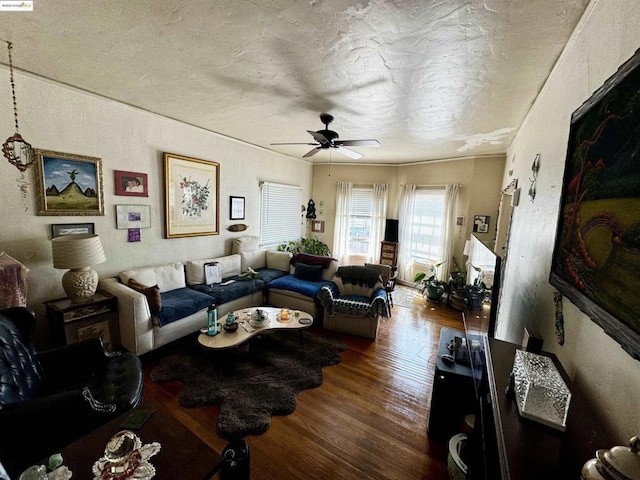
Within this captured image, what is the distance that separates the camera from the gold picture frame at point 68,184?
2.43m

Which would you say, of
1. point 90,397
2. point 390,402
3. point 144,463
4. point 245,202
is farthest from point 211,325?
point 245,202

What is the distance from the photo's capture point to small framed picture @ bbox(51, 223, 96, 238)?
253 centimetres

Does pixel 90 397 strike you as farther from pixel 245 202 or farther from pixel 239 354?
pixel 245 202

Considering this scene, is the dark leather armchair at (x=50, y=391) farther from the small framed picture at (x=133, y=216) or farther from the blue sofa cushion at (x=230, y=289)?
the small framed picture at (x=133, y=216)

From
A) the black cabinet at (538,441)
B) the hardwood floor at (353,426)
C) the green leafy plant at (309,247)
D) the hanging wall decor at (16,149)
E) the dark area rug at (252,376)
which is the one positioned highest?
the hanging wall decor at (16,149)

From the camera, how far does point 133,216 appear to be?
3.12 metres

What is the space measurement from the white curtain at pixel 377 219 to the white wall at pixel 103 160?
3.09m

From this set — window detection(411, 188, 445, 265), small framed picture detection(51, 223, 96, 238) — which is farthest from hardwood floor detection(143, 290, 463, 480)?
window detection(411, 188, 445, 265)

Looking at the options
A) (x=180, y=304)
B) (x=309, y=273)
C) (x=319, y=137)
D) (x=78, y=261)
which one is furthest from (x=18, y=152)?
(x=309, y=273)

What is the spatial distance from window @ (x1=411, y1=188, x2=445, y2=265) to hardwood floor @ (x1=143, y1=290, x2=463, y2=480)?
8.99 feet

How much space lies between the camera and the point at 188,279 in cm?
364

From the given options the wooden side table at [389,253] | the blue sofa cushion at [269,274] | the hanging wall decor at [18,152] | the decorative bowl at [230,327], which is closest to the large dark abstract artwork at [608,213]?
the decorative bowl at [230,327]

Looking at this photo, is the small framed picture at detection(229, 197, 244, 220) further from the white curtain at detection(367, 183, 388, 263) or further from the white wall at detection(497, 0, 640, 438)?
the white wall at detection(497, 0, 640, 438)

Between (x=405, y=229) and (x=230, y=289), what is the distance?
3.79 m
